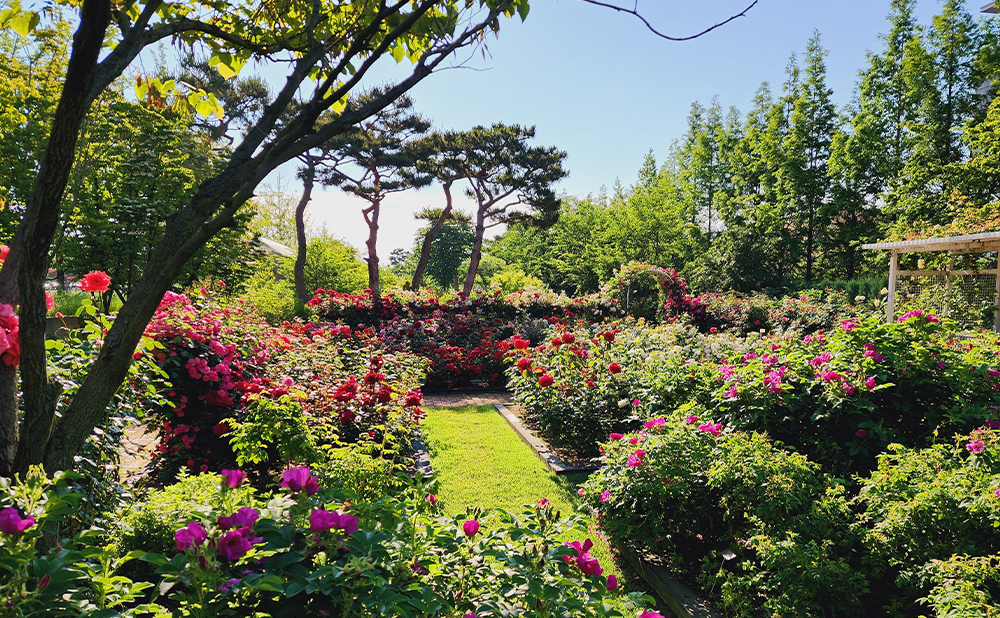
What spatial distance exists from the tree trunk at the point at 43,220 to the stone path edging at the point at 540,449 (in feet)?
11.8

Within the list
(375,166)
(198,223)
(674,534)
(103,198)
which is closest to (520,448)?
(674,534)

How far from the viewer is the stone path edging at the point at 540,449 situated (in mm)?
4301

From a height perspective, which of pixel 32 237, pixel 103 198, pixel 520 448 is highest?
pixel 103 198

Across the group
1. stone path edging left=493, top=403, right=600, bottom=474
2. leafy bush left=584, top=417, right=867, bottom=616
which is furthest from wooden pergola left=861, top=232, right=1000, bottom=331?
leafy bush left=584, top=417, right=867, bottom=616

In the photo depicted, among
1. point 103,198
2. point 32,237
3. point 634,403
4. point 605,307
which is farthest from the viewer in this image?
point 605,307

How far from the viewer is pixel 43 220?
112 centimetres

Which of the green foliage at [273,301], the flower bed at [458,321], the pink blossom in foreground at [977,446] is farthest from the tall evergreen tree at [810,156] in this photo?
the pink blossom in foreground at [977,446]

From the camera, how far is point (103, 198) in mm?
10445

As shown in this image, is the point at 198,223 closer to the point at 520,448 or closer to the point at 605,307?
the point at 520,448

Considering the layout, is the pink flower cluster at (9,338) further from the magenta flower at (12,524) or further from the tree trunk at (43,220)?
the magenta flower at (12,524)

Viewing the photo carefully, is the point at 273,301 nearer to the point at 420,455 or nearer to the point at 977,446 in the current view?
the point at 420,455

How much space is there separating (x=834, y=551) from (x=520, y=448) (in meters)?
2.92

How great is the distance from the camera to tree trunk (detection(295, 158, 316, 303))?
55.8 ft

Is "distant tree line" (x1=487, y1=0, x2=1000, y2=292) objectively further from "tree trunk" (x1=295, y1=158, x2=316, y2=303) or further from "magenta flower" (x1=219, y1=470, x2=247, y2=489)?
"magenta flower" (x1=219, y1=470, x2=247, y2=489)
